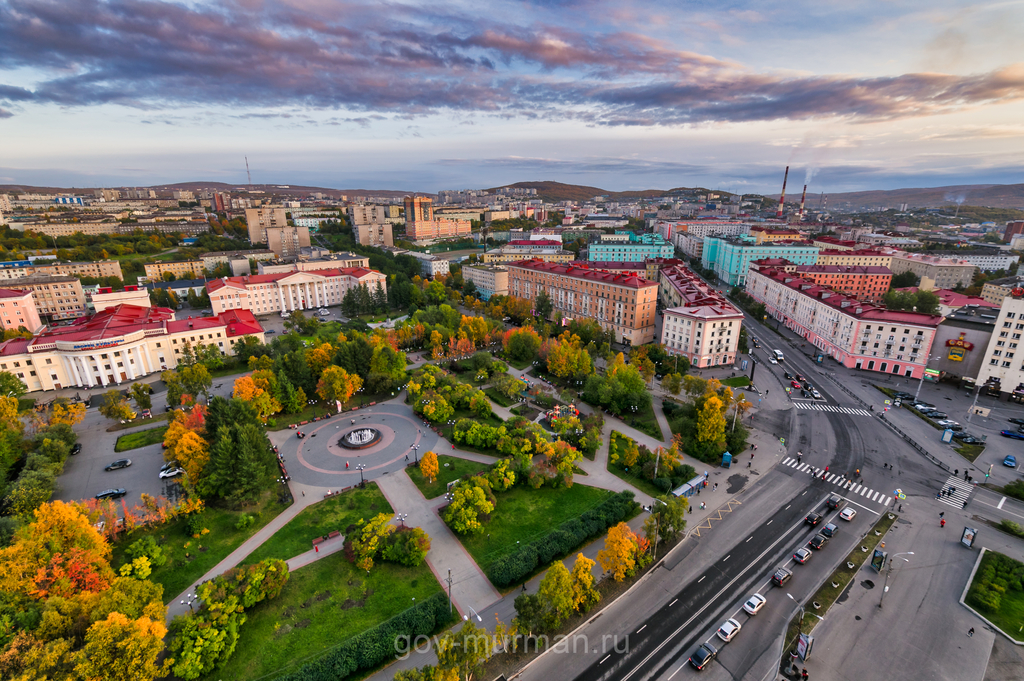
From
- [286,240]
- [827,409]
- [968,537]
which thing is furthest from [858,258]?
[286,240]

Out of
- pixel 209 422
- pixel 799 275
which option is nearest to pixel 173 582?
pixel 209 422

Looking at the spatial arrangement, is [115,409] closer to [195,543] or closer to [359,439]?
[195,543]

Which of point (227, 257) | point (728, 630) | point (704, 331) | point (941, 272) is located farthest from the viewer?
point (227, 257)

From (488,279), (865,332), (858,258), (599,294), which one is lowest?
(865,332)

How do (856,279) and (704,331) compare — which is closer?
(704,331)

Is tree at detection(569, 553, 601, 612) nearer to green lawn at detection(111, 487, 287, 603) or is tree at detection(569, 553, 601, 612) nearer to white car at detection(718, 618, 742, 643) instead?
white car at detection(718, 618, 742, 643)
